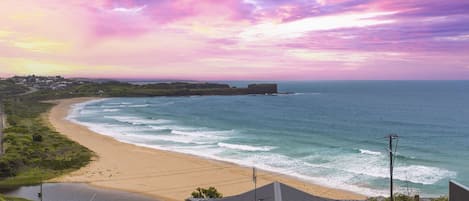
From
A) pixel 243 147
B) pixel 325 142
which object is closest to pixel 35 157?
pixel 243 147

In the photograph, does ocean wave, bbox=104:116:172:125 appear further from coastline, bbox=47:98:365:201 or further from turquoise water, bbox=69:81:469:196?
coastline, bbox=47:98:365:201

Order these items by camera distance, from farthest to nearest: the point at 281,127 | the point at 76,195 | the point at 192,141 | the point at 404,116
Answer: the point at 404,116 → the point at 281,127 → the point at 192,141 → the point at 76,195

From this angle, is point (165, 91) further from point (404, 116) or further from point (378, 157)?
point (378, 157)

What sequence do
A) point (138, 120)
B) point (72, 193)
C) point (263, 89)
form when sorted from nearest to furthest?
1. point (72, 193)
2. point (138, 120)
3. point (263, 89)

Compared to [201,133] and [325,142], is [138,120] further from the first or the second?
[325,142]

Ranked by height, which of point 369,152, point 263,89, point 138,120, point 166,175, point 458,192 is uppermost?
point 458,192

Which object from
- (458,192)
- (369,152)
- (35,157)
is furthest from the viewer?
(369,152)

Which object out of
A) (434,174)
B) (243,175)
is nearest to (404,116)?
(434,174)
